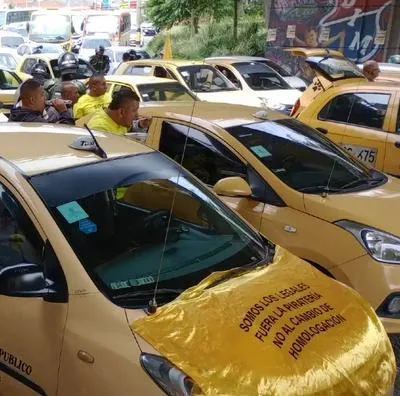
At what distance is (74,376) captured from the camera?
94.8 inches

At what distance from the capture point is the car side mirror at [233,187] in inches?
159

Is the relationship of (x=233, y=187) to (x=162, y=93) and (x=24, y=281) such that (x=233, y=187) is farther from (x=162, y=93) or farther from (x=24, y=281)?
(x=162, y=93)

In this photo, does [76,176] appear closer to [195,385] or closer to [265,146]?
[195,385]

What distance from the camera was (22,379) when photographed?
2598 mm

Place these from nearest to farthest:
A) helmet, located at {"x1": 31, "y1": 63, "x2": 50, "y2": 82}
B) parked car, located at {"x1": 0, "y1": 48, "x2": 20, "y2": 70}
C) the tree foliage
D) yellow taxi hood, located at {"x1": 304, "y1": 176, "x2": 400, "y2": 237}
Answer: yellow taxi hood, located at {"x1": 304, "y1": 176, "x2": 400, "y2": 237}
helmet, located at {"x1": 31, "y1": 63, "x2": 50, "y2": 82}
parked car, located at {"x1": 0, "y1": 48, "x2": 20, "y2": 70}
the tree foliage

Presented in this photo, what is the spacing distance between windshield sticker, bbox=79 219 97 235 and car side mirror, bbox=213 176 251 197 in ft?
4.56

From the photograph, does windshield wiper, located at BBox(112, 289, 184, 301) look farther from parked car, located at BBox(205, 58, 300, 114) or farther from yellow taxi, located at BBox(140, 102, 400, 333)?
parked car, located at BBox(205, 58, 300, 114)

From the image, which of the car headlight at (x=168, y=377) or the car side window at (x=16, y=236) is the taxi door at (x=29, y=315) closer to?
the car side window at (x=16, y=236)

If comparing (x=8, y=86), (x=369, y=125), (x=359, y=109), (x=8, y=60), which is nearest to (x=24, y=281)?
(x=369, y=125)

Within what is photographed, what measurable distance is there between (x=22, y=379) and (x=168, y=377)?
0.76 m

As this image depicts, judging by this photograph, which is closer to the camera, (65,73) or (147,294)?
(147,294)

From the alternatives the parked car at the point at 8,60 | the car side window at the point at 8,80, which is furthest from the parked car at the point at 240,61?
the parked car at the point at 8,60

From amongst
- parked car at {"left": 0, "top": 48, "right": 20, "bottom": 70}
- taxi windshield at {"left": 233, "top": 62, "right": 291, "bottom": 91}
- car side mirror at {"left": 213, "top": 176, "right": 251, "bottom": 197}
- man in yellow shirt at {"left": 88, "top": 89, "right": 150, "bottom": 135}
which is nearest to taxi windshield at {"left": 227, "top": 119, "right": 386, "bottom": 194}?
car side mirror at {"left": 213, "top": 176, "right": 251, "bottom": 197}

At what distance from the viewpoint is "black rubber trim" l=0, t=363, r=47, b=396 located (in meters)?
2.54
